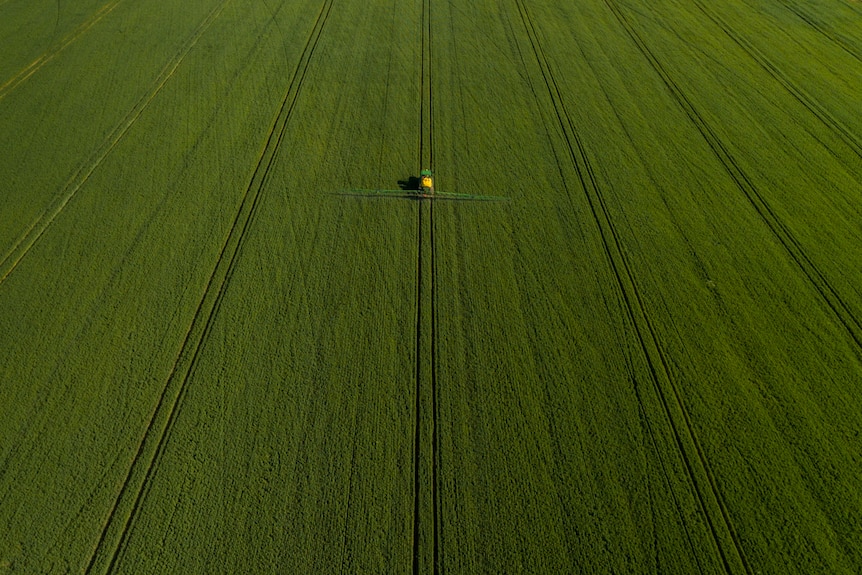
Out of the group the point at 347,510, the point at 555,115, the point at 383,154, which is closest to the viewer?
the point at 347,510

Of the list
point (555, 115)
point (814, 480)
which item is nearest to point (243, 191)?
point (555, 115)

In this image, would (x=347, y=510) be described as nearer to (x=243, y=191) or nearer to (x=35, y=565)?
(x=35, y=565)

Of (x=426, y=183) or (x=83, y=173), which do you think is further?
(x=83, y=173)

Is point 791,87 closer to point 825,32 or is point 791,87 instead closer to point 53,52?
point 825,32

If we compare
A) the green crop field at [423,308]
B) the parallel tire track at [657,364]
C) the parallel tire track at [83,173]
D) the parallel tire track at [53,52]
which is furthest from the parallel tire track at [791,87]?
the parallel tire track at [53,52]

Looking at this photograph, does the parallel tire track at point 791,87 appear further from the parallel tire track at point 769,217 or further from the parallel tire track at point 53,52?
the parallel tire track at point 53,52

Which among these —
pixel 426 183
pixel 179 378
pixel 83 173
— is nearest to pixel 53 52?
pixel 83 173
